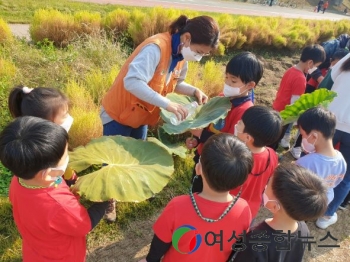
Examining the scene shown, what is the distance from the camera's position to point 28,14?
8.51 m

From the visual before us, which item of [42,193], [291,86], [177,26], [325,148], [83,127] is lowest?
[83,127]

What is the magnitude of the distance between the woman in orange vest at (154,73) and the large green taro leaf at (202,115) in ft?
0.52

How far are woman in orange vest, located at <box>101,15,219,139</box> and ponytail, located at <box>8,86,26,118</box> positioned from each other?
0.70m

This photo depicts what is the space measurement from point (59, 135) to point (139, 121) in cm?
117

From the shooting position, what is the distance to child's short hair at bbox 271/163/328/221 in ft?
5.07

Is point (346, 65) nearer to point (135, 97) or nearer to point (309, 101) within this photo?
point (309, 101)

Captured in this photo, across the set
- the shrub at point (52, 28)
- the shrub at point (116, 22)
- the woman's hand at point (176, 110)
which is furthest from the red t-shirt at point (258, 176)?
the shrub at point (116, 22)

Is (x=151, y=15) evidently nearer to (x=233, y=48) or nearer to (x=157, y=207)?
(x=233, y=48)

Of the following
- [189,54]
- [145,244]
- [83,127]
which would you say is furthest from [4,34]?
[145,244]

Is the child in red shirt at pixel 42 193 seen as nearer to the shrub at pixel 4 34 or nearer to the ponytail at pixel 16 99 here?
the ponytail at pixel 16 99

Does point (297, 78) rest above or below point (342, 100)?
below

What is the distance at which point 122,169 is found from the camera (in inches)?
79.0

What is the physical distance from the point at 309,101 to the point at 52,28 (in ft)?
18.5

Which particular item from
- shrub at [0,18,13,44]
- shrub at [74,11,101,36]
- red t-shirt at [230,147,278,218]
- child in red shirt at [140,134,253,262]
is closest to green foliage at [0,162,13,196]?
child in red shirt at [140,134,253,262]
